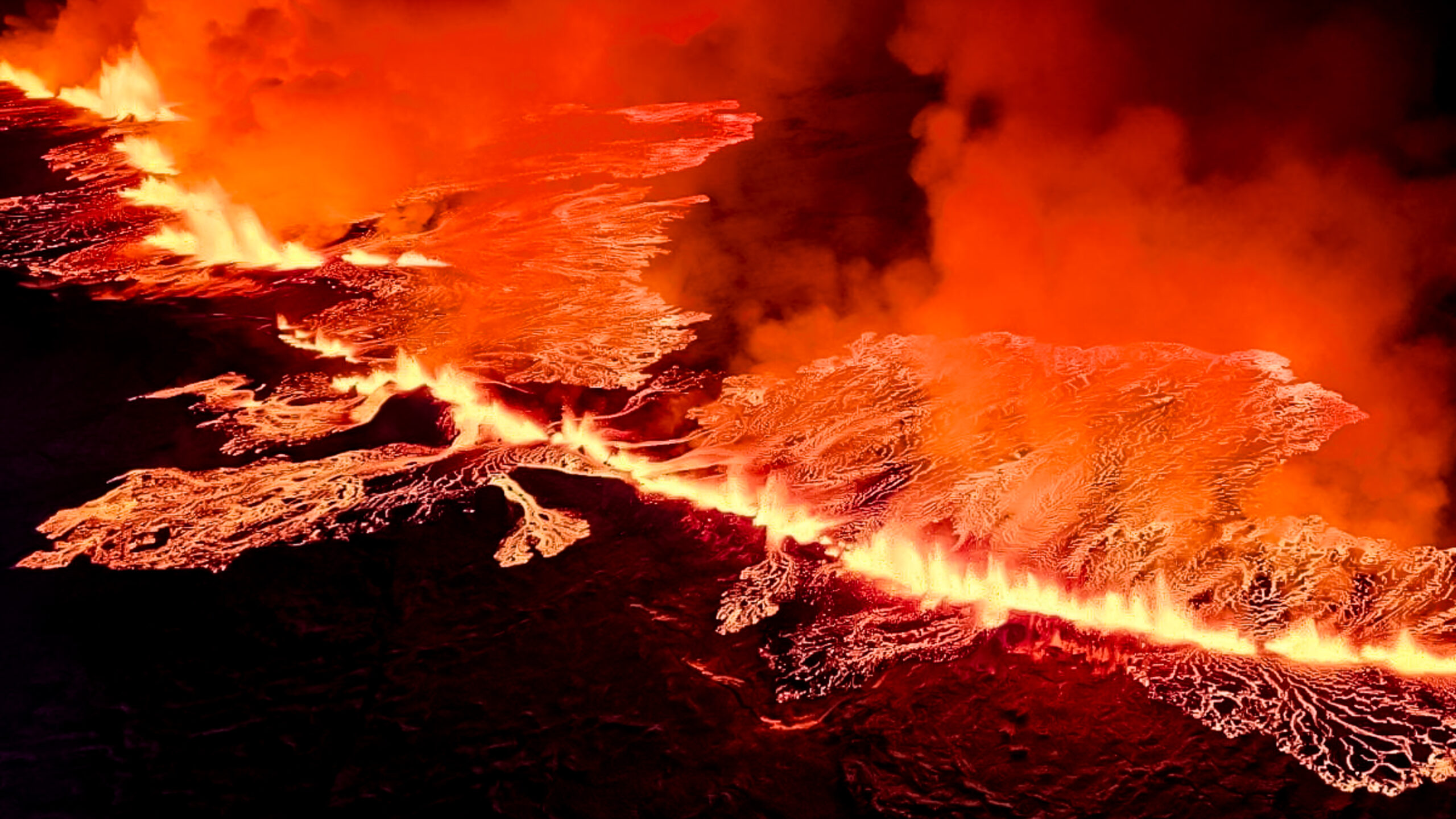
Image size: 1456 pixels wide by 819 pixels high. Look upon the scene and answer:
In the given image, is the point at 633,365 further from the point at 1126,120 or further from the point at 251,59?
the point at 251,59

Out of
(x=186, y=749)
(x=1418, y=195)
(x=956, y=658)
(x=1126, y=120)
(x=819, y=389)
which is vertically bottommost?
(x=186, y=749)

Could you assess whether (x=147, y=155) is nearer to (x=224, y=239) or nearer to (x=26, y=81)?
(x=224, y=239)

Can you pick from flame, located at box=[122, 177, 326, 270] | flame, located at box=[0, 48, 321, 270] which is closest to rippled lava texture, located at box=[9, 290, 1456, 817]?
flame, located at box=[0, 48, 321, 270]

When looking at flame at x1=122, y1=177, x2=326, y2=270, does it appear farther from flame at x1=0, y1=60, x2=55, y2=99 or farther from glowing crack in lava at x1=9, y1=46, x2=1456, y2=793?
flame at x1=0, y1=60, x2=55, y2=99

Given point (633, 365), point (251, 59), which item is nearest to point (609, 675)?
point (633, 365)

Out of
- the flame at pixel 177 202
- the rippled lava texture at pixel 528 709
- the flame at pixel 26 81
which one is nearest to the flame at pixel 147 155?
the flame at pixel 177 202

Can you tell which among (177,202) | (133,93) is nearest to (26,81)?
(133,93)
